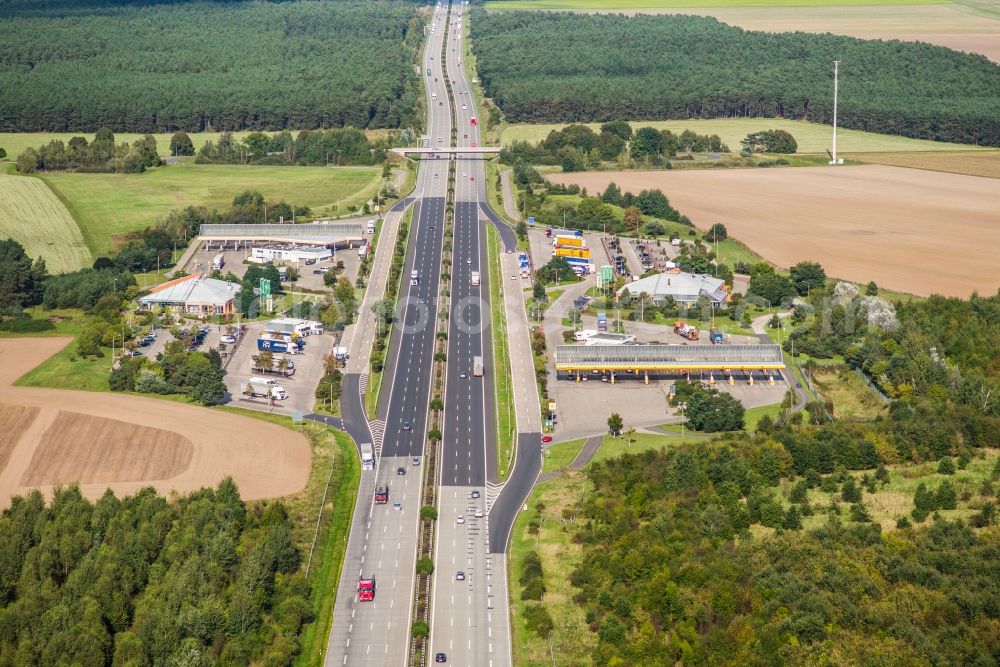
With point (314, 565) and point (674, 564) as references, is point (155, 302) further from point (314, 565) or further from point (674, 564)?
point (674, 564)

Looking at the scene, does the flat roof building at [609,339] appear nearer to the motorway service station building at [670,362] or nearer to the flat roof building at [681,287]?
the motorway service station building at [670,362]

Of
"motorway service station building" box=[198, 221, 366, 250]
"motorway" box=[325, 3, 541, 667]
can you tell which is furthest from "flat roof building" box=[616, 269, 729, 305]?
"motorway service station building" box=[198, 221, 366, 250]

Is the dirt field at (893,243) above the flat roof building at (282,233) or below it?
below

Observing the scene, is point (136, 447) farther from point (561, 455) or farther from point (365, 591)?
point (561, 455)

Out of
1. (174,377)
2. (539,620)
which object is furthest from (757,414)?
(174,377)

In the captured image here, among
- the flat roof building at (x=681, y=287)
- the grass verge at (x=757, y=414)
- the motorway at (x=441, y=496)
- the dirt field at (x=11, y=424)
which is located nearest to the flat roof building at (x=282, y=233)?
the motorway at (x=441, y=496)

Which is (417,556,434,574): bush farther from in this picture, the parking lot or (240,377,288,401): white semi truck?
(240,377,288,401): white semi truck
